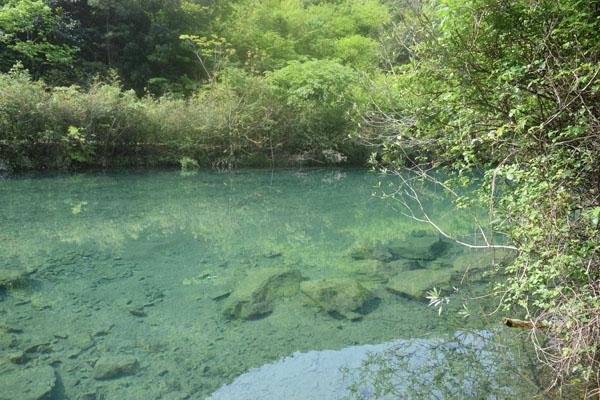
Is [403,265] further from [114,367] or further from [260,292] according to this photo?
[114,367]

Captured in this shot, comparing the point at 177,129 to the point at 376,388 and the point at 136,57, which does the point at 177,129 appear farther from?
the point at 376,388

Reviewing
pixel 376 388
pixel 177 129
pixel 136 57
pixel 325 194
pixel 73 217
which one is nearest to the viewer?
pixel 376 388

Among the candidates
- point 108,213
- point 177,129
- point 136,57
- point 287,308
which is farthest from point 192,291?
point 136,57

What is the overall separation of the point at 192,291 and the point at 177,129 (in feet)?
48.9

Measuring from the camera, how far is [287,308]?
7484 millimetres

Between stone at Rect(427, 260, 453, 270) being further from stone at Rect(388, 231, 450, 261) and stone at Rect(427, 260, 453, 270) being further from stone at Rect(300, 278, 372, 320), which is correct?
stone at Rect(300, 278, 372, 320)

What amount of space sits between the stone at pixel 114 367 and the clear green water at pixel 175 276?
0.25 feet

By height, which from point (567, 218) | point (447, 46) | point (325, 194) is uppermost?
point (447, 46)

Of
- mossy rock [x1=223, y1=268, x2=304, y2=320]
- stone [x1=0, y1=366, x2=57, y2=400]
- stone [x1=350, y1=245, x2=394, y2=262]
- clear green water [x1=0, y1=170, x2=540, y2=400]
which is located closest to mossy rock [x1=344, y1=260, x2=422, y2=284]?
clear green water [x1=0, y1=170, x2=540, y2=400]

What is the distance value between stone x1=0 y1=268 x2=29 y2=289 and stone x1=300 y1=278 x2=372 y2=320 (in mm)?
4604

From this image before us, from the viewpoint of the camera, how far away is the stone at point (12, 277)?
7.99 m

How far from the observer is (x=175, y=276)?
886cm

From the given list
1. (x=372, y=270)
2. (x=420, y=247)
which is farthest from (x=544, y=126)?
(x=420, y=247)

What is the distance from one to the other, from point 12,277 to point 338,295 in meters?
5.35
